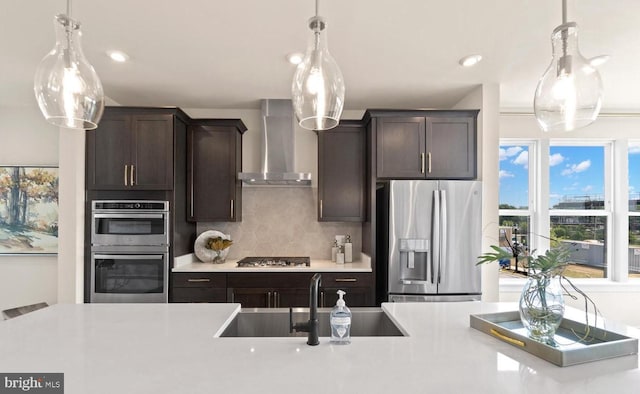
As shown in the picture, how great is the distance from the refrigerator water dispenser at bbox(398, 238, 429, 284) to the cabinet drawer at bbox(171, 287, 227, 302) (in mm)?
1604

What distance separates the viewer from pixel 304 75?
135cm

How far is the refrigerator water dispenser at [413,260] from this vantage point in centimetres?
307

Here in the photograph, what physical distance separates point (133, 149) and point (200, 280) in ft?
4.43

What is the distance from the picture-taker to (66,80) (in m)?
1.33

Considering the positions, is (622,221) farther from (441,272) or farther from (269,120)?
(269,120)

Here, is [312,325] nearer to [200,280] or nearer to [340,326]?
[340,326]

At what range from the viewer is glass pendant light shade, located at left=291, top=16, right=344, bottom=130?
4.41 ft

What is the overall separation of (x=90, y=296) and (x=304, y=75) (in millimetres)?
3017

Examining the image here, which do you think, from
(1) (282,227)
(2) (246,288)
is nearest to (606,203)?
(1) (282,227)

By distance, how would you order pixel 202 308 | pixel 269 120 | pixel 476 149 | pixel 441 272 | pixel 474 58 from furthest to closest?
pixel 269 120, pixel 476 149, pixel 441 272, pixel 474 58, pixel 202 308

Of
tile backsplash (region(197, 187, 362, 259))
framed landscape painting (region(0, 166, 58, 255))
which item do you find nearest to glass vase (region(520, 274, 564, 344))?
tile backsplash (region(197, 187, 362, 259))

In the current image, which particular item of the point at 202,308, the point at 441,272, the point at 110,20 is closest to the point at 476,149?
the point at 441,272

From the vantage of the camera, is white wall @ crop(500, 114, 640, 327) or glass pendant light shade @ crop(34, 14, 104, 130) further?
white wall @ crop(500, 114, 640, 327)

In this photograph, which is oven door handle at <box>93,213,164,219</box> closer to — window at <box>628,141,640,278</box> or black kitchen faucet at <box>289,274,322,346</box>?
black kitchen faucet at <box>289,274,322,346</box>
